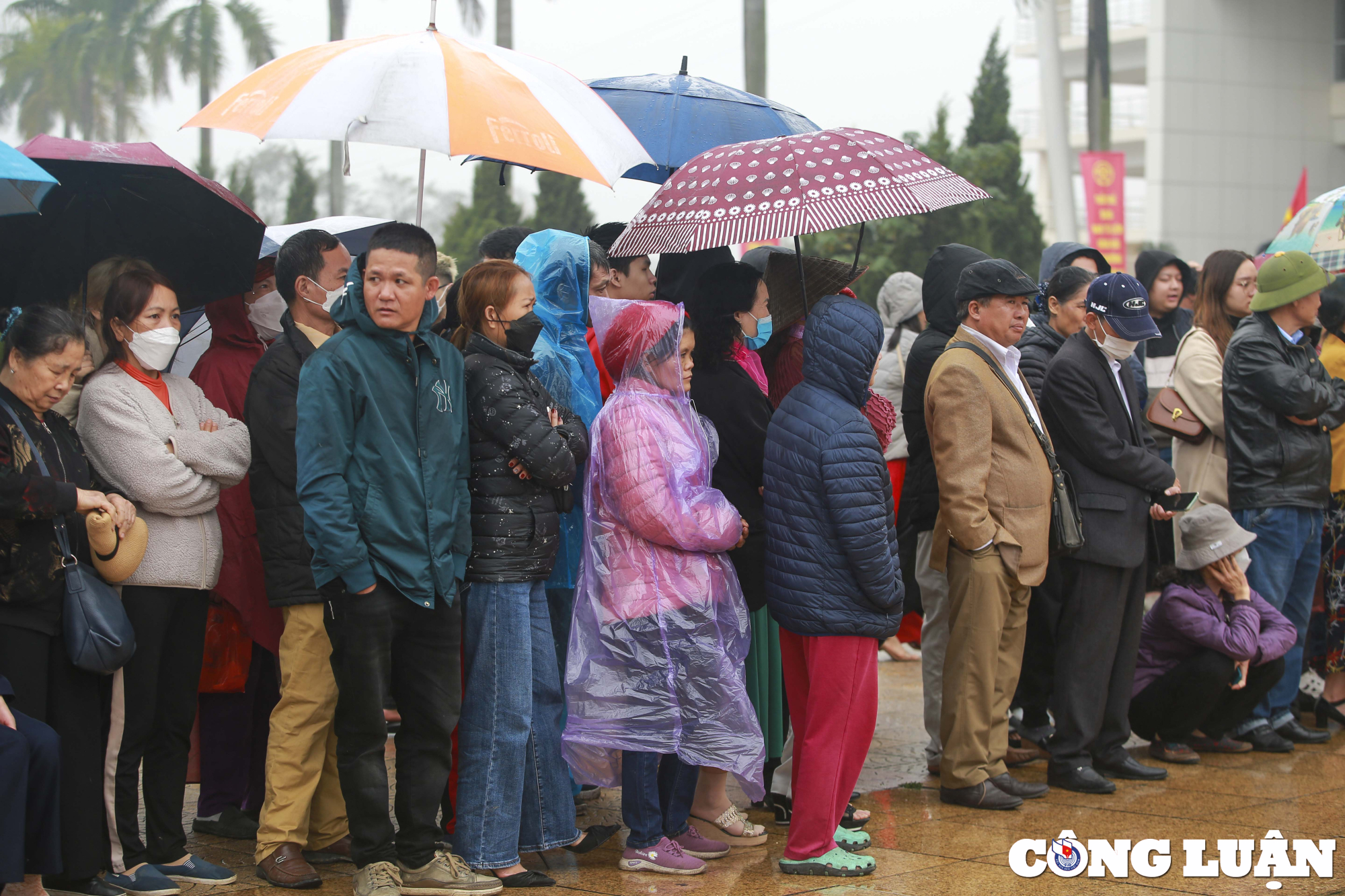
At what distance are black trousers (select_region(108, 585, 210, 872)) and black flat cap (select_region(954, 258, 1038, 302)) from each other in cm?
307

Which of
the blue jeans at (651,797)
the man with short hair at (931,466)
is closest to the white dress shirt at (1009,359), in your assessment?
the man with short hair at (931,466)

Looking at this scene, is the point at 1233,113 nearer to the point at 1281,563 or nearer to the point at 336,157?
the point at 336,157

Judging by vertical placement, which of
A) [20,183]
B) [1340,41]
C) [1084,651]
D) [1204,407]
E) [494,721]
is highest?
[1340,41]

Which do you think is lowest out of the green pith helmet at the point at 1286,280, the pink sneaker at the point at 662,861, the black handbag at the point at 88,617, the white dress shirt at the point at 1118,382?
the pink sneaker at the point at 662,861

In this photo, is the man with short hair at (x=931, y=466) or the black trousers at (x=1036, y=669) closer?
the man with short hair at (x=931, y=466)

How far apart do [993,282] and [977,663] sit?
1.51m

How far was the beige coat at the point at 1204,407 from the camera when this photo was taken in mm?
6547

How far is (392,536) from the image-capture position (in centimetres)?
389

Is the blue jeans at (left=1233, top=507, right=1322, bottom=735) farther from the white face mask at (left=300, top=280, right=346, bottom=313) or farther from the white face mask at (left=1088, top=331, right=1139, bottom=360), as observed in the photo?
the white face mask at (left=300, top=280, right=346, bottom=313)

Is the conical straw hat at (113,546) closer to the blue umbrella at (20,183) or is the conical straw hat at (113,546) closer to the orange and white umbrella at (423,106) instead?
the blue umbrella at (20,183)

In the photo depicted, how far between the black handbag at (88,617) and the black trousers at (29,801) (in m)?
0.22

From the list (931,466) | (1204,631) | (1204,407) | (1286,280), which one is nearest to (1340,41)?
(1286,280)

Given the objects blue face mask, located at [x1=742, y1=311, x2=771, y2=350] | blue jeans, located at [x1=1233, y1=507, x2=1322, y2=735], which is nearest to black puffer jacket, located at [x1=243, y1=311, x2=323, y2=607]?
blue face mask, located at [x1=742, y1=311, x2=771, y2=350]

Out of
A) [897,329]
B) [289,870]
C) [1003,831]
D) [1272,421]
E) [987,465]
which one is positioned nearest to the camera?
[289,870]
